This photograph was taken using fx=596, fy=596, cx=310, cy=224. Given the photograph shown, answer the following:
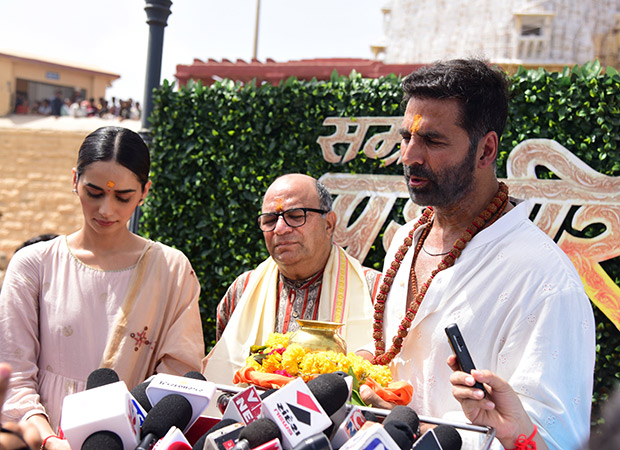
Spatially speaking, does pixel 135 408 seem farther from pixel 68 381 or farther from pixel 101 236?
pixel 101 236

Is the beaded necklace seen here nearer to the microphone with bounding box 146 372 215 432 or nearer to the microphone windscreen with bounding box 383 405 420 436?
the microphone windscreen with bounding box 383 405 420 436

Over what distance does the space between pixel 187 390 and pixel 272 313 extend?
150 cm

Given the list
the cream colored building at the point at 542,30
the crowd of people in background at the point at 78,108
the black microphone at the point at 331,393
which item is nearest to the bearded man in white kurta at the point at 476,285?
the black microphone at the point at 331,393

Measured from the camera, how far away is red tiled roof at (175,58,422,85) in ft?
25.1

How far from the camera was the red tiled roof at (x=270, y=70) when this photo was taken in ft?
25.1

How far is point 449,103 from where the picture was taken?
2195mm

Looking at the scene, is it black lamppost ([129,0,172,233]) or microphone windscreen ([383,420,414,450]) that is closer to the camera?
microphone windscreen ([383,420,414,450])

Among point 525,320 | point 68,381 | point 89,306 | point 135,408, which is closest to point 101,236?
point 89,306

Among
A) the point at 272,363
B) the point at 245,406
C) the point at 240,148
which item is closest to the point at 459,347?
the point at 245,406

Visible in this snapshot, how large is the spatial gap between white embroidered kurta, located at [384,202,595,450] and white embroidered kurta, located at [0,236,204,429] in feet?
3.54

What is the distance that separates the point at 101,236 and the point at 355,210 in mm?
2753

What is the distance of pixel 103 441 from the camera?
1.44 metres

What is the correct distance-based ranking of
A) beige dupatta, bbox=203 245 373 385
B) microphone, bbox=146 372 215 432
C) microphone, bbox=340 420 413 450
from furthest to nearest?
beige dupatta, bbox=203 245 373 385
microphone, bbox=146 372 215 432
microphone, bbox=340 420 413 450

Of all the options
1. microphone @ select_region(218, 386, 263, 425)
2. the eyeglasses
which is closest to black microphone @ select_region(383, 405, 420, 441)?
microphone @ select_region(218, 386, 263, 425)
